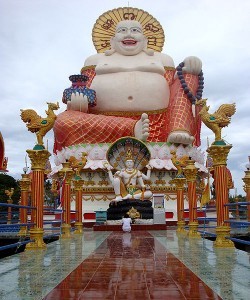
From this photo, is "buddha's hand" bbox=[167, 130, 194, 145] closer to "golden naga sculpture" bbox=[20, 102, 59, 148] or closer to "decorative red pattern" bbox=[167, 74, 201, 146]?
"decorative red pattern" bbox=[167, 74, 201, 146]

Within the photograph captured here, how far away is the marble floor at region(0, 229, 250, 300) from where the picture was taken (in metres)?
3.51

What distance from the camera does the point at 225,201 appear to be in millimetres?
7418

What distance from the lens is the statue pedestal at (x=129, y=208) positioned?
15.4m

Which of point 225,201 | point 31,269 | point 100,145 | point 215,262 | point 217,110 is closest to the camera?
point 31,269

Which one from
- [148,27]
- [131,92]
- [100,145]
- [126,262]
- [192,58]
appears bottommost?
[126,262]

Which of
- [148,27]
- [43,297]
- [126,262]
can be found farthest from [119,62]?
[43,297]

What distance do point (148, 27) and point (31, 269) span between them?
2041 cm

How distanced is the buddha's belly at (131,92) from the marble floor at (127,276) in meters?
14.5

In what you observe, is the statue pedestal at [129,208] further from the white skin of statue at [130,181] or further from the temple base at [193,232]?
the temple base at [193,232]

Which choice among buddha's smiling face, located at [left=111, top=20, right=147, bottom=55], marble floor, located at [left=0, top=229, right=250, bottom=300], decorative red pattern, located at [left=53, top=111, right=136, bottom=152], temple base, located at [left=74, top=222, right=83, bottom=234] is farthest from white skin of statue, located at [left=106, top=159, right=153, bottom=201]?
marble floor, located at [left=0, top=229, right=250, bottom=300]

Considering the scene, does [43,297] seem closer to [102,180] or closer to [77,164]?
[77,164]

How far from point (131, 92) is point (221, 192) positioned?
539 inches

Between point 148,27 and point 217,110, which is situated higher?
point 148,27

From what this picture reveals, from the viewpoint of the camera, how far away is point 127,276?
4.39 m
